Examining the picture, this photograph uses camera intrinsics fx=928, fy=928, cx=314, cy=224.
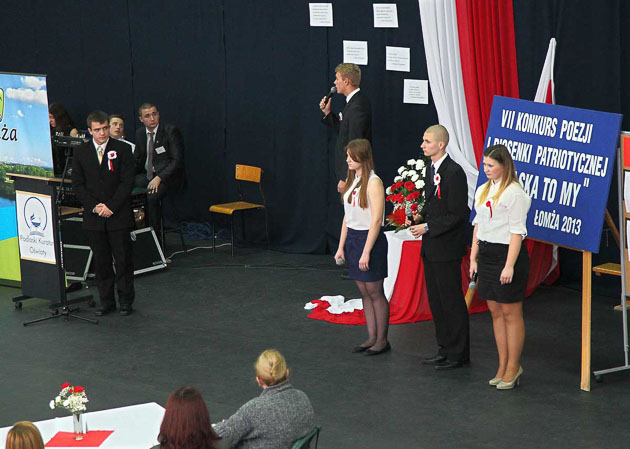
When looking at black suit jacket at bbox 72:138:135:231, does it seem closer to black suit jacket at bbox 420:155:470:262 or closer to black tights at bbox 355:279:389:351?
black tights at bbox 355:279:389:351

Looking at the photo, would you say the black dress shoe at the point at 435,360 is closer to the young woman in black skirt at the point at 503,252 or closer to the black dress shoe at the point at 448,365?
the black dress shoe at the point at 448,365

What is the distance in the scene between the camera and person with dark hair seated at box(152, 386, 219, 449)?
3129mm

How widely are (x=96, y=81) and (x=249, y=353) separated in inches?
226

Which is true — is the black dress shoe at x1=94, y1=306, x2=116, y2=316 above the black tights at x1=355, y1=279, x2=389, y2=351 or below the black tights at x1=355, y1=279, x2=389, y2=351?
below

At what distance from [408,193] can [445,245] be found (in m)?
1.07

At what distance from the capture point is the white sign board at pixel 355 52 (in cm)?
858

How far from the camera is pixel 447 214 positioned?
566cm

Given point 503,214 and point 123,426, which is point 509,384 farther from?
point 123,426

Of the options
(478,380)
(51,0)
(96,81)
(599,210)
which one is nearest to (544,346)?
(478,380)

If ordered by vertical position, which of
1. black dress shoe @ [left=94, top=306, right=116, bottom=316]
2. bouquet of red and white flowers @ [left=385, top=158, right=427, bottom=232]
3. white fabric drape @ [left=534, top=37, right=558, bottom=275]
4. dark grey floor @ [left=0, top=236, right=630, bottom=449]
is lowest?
dark grey floor @ [left=0, top=236, right=630, bottom=449]

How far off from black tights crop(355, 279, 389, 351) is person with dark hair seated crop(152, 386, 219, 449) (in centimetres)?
293

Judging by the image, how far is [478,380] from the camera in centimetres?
562

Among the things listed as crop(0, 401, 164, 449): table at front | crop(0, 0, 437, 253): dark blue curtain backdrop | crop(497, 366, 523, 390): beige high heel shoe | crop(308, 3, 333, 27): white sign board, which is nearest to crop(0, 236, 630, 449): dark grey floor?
crop(497, 366, 523, 390): beige high heel shoe

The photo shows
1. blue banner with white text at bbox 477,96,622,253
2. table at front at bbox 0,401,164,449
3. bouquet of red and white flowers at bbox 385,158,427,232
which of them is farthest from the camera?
bouquet of red and white flowers at bbox 385,158,427,232
